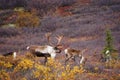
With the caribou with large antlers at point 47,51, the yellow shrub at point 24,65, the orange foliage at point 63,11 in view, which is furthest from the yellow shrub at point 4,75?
the orange foliage at point 63,11

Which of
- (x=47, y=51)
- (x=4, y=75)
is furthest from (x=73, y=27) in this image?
(x=4, y=75)

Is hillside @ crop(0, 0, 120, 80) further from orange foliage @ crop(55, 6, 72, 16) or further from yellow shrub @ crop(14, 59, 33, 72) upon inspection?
yellow shrub @ crop(14, 59, 33, 72)

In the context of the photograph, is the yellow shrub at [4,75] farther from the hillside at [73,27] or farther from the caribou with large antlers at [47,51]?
the hillside at [73,27]

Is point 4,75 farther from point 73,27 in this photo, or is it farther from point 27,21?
point 27,21

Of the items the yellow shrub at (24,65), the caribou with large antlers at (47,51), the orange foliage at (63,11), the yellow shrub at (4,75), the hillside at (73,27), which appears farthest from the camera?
the orange foliage at (63,11)

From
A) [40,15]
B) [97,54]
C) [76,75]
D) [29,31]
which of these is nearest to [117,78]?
[76,75]

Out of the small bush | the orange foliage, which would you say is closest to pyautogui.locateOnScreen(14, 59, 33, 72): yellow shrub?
the small bush

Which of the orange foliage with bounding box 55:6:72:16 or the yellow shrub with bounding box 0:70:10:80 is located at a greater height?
the yellow shrub with bounding box 0:70:10:80

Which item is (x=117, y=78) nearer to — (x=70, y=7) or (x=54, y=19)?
(x=54, y=19)

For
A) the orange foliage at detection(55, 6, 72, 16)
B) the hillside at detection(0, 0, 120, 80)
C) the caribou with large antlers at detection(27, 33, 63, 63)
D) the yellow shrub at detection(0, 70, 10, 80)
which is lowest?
the orange foliage at detection(55, 6, 72, 16)

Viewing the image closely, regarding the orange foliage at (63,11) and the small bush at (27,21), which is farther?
the orange foliage at (63,11)

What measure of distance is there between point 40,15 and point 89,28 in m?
10.3

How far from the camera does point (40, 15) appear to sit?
4434 cm

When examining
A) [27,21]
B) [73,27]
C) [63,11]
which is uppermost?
[27,21]
